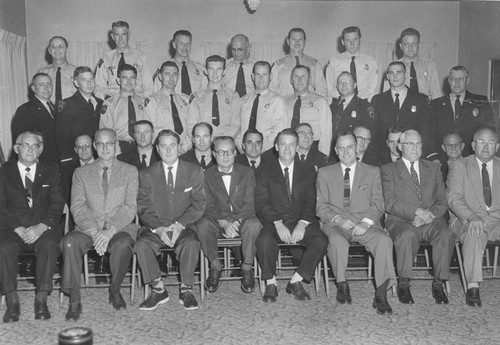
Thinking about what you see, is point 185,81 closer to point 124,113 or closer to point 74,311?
point 124,113

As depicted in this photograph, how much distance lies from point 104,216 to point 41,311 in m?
0.96

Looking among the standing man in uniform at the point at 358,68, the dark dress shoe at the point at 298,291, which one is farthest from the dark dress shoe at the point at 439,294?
the standing man in uniform at the point at 358,68

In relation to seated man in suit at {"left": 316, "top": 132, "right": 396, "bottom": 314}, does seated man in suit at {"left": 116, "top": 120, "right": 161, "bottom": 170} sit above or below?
above

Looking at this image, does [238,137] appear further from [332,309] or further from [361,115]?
[332,309]

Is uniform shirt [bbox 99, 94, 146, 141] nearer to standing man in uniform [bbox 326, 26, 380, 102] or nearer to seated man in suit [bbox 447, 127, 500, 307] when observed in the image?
standing man in uniform [bbox 326, 26, 380, 102]

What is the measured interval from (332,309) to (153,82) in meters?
3.66

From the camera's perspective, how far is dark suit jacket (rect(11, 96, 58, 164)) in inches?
233

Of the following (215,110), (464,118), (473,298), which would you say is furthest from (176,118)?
(473,298)

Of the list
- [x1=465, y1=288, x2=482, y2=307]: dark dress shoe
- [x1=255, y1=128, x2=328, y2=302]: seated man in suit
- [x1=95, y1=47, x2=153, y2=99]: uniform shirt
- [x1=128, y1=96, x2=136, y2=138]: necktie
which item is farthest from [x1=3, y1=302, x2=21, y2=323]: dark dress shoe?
[x1=465, y1=288, x2=482, y2=307]: dark dress shoe

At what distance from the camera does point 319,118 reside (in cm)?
620

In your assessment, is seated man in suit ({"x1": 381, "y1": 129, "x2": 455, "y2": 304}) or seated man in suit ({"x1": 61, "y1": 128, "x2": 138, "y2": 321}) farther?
seated man in suit ({"x1": 381, "y1": 129, "x2": 455, "y2": 304})

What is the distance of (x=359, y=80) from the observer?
6.79 metres

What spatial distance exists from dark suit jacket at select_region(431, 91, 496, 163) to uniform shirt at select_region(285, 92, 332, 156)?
3.70 feet

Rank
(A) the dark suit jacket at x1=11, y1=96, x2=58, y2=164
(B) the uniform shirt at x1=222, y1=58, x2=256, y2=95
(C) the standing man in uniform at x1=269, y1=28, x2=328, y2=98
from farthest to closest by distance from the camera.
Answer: (C) the standing man in uniform at x1=269, y1=28, x2=328, y2=98 < (B) the uniform shirt at x1=222, y1=58, x2=256, y2=95 < (A) the dark suit jacket at x1=11, y1=96, x2=58, y2=164
